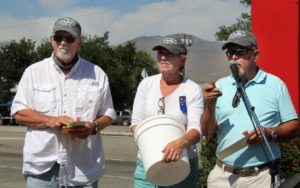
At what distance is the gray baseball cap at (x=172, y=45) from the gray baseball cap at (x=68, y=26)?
63 cm

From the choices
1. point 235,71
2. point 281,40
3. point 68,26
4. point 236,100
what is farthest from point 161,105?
point 281,40

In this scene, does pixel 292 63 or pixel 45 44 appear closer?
pixel 292 63

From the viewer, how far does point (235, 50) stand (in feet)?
12.3

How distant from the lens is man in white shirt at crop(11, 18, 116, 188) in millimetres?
3885

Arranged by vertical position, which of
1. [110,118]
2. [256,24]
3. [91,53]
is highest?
[91,53]

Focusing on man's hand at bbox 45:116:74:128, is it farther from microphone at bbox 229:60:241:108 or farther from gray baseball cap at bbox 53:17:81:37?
microphone at bbox 229:60:241:108

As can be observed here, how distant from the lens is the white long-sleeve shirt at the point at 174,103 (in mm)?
4086

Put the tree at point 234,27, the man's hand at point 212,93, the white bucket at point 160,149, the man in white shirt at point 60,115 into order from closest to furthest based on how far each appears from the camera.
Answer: the man's hand at point 212,93
the white bucket at point 160,149
the man in white shirt at point 60,115
the tree at point 234,27

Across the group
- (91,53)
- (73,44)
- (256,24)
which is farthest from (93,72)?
(91,53)

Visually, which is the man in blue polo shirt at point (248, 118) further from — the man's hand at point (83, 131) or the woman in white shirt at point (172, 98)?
the man's hand at point (83, 131)

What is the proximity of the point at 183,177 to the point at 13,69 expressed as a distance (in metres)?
Answer: 57.0

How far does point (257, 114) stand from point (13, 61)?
193 ft

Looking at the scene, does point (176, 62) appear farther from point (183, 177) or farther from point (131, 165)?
point (131, 165)

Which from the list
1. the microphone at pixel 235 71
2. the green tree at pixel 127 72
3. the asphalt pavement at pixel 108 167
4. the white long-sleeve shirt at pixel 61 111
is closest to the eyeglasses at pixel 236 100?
the microphone at pixel 235 71
